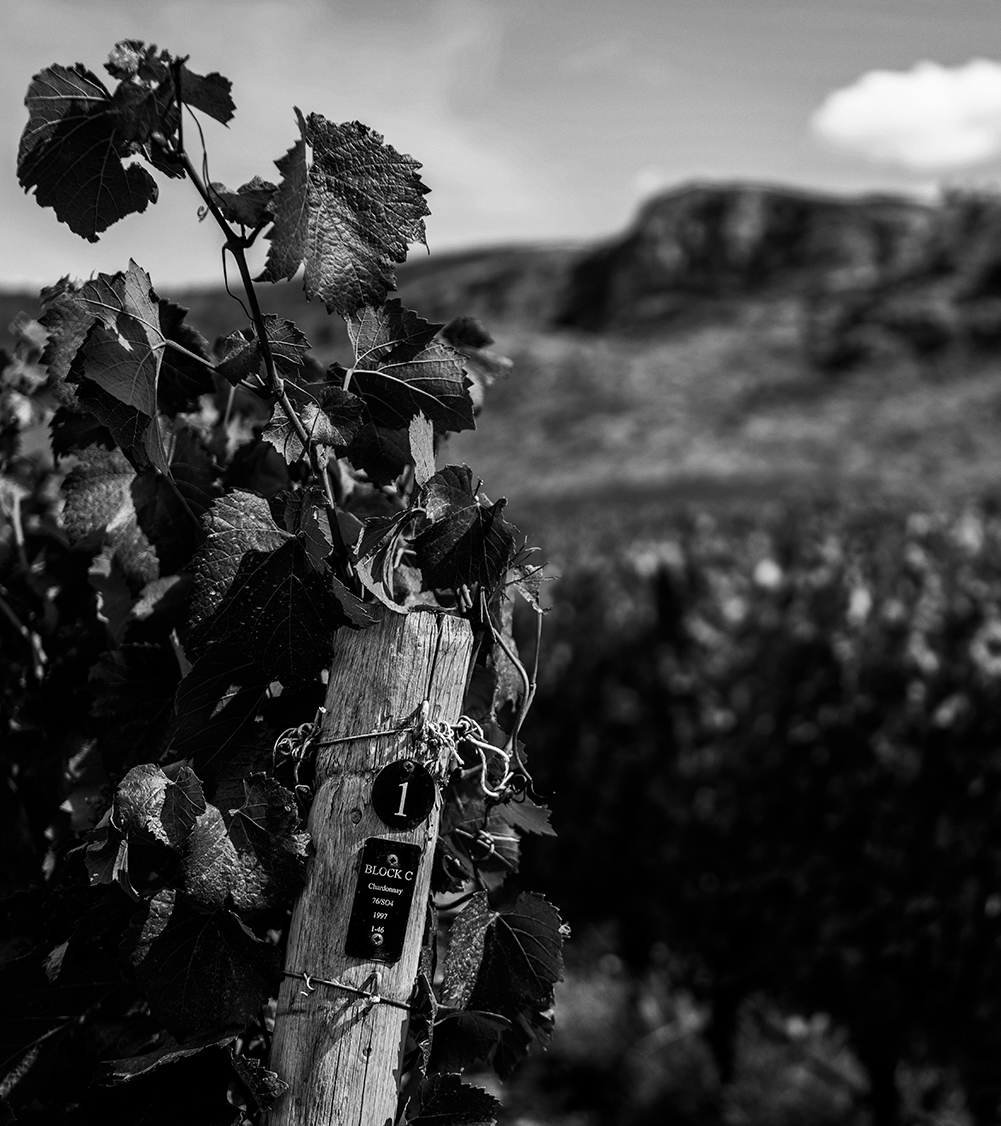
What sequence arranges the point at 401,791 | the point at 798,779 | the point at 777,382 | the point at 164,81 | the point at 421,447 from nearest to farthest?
the point at 164,81
the point at 401,791
the point at 421,447
the point at 798,779
the point at 777,382

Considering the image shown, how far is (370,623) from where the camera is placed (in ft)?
3.91

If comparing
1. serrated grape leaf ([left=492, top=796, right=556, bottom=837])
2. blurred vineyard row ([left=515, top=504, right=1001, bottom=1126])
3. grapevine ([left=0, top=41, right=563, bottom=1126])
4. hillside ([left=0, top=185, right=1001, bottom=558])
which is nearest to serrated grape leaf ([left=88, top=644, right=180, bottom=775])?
grapevine ([left=0, top=41, right=563, bottom=1126])

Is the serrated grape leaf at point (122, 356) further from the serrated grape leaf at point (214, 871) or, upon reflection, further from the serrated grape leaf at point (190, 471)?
the serrated grape leaf at point (214, 871)

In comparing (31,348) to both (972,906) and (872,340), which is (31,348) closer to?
(972,906)

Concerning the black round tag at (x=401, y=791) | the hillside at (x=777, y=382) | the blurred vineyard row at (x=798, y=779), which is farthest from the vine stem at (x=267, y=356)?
the hillside at (x=777, y=382)

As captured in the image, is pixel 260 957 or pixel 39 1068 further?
pixel 39 1068

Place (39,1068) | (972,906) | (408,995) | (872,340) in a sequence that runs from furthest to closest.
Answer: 1. (872,340)
2. (972,906)
3. (39,1068)
4. (408,995)

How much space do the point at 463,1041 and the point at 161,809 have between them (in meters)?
0.44

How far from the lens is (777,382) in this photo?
15.4m

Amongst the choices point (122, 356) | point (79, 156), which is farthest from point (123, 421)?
point (79, 156)

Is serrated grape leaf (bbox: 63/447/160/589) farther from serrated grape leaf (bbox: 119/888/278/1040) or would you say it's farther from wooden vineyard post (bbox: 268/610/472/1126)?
serrated grape leaf (bbox: 119/888/278/1040)

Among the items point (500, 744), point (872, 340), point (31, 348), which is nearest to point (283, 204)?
point (500, 744)

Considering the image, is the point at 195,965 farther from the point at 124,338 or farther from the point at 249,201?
the point at 249,201

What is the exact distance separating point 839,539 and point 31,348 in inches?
118
